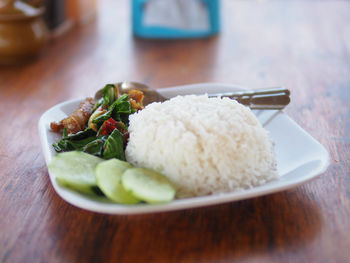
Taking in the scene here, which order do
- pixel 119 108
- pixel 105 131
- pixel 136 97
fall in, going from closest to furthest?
1. pixel 105 131
2. pixel 119 108
3. pixel 136 97

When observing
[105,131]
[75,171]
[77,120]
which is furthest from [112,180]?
[77,120]

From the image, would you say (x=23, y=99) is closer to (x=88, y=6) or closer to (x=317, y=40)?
(x=88, y=6)

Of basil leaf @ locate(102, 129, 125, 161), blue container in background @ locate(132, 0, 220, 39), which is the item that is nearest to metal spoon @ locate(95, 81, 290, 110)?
basil leaf @ locate(102, 129, 125, 161)

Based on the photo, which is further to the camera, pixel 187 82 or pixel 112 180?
pixel 187 82

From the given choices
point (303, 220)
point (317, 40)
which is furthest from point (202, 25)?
point (303, 220)

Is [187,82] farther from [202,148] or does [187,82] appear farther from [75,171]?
[75,171]

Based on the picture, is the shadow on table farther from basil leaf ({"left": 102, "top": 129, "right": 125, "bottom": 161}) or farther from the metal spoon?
the metal spoon
